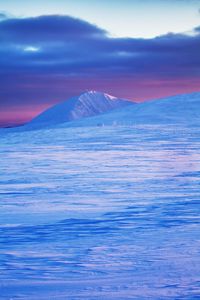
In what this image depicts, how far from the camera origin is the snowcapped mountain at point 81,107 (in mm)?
138500

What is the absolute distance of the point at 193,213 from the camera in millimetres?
6535

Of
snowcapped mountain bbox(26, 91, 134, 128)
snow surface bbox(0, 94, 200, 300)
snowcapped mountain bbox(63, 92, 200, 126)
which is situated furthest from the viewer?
snowcapped mountain bbox(26, 91, 134, 128)

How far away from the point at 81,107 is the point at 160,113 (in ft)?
366

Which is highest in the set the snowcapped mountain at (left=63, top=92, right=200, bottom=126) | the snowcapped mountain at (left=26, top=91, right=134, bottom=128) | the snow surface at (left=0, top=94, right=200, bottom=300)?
the snow surface at (left=0, top=94, right=200, bottom=300)

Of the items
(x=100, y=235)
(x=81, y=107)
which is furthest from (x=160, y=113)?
(x=81, y=107)

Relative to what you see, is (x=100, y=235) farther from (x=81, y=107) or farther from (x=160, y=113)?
(x=81, y=107)

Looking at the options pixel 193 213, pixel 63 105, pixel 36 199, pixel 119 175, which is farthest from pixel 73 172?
pixel 63 105

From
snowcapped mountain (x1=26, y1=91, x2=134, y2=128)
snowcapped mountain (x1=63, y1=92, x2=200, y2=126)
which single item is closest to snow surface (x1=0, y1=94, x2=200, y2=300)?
snowcapped mountain (x1=63, y1=92, x2=200, y2=126)

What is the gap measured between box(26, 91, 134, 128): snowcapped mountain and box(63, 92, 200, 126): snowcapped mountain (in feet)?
285

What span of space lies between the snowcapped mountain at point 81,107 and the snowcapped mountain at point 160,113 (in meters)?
86.9

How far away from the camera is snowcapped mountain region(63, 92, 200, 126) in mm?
37781

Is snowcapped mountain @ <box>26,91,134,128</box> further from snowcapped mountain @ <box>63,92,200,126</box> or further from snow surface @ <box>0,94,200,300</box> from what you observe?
snow surface @ <box>0,94,200,300</box>

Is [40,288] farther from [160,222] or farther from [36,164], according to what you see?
[36,164]

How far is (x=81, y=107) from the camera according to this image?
151 meters
